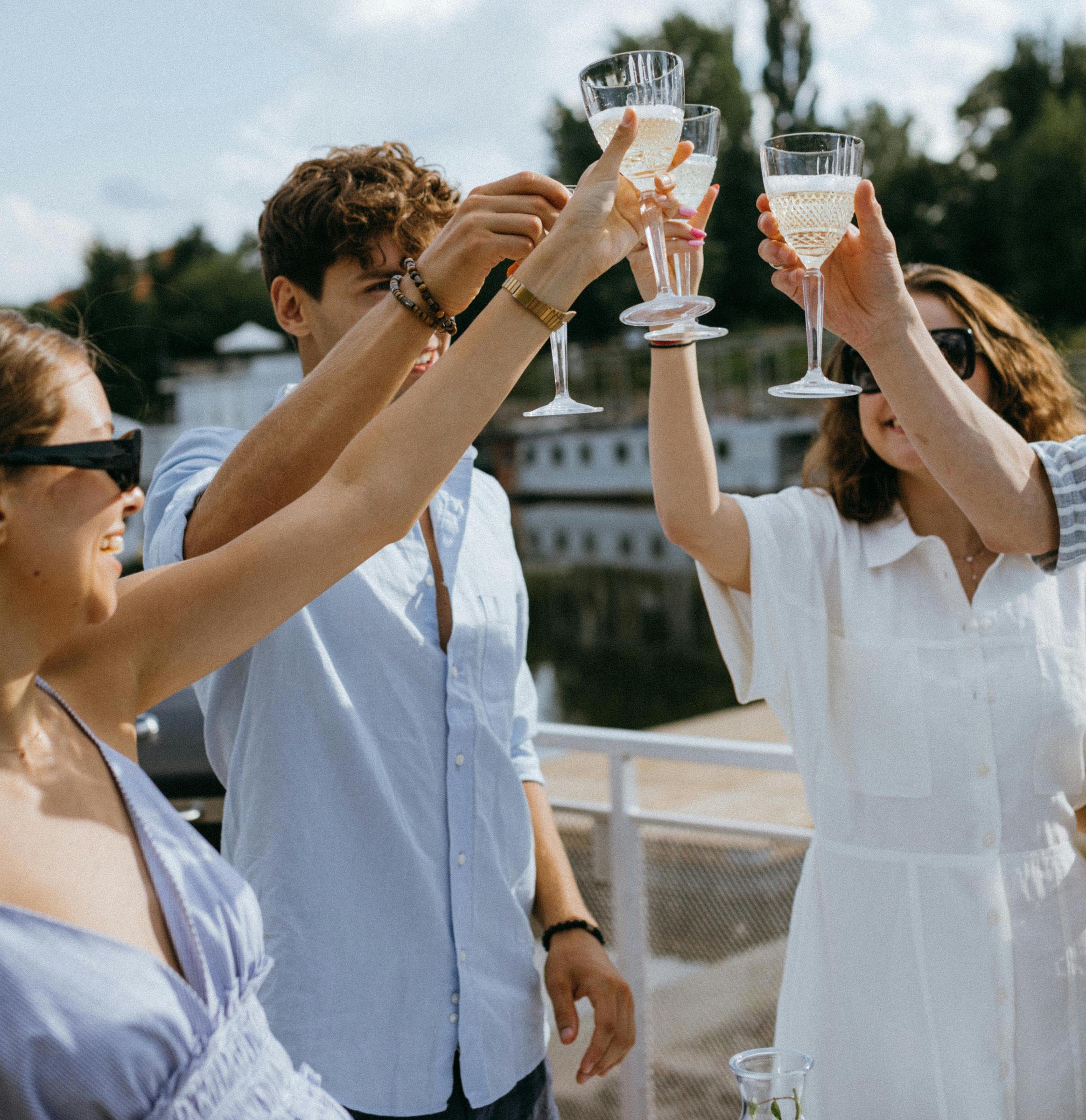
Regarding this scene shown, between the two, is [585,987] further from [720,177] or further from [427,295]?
[720,177]

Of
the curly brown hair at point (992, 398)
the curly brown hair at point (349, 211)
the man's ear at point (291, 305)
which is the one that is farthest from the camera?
the curly brown hair at point (992, 398)

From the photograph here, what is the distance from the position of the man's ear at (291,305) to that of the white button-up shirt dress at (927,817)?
87cm

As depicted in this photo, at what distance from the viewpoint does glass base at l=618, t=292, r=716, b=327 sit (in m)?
1.42

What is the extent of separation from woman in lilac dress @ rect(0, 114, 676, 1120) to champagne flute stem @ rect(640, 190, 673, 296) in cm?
2

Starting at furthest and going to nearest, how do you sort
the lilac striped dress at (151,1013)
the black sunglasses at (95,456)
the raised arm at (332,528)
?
the raised arm at (332,528) → the black sunglasses at (95,456) → the lilac striped dress at (151,1013)

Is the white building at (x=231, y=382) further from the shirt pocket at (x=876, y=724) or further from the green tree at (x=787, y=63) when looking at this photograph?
the shirt pocket at (x=876, y=724)

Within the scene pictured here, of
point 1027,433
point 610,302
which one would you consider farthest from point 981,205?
point 1027,433

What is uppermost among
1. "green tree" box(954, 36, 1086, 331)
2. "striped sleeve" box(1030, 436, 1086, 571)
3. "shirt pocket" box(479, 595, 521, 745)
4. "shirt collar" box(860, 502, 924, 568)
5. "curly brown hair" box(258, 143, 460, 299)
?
"green tree" box(954, 36, 1086, 331)

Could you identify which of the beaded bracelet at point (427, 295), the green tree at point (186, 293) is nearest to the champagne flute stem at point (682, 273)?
the beaded bracelet at point (427, 295)

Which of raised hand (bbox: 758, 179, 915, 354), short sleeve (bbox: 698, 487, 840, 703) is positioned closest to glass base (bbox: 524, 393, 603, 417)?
raised hand (bbox: 758, 179, 915, 354)

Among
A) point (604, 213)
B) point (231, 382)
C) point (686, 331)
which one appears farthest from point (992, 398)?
point (231, 382)

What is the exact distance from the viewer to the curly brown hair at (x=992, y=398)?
2.29 metres

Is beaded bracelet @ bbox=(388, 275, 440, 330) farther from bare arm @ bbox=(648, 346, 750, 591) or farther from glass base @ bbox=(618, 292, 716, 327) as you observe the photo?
bare arm @ bbox=(648, 346, 750, 591)

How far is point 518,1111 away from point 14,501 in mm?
1236
